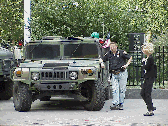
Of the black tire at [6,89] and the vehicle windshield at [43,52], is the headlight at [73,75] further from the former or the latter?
the black tire at [6,89]

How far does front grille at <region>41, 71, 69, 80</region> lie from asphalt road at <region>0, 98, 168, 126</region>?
0.79m

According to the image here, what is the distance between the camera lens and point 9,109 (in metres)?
12.9

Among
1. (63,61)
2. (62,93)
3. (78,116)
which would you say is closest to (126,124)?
(78,116)

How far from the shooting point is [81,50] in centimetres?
1321

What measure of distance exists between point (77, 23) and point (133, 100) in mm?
4821

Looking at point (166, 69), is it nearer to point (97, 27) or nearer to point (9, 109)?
point (97, 27)

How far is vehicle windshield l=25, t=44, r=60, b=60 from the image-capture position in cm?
1323

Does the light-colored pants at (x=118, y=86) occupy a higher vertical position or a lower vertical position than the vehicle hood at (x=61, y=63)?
lower

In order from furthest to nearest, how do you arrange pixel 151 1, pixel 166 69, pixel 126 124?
pixel 151 1, pixel 166 69, pixel 126 124

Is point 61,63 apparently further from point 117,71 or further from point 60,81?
point 117,71

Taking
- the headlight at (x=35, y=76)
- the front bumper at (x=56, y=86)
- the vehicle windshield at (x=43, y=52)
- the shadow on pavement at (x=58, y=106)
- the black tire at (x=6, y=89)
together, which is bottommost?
the shadow on pavement at (x=58, y=106)

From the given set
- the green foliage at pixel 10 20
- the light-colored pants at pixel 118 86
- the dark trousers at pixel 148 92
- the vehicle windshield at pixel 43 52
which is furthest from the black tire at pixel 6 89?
the green foliage at pixel 10 20

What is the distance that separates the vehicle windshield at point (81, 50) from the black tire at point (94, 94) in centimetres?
121

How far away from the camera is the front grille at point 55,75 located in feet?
38.9
